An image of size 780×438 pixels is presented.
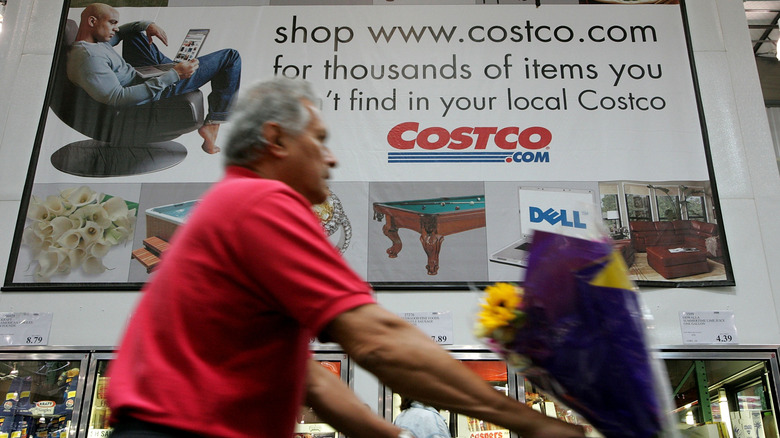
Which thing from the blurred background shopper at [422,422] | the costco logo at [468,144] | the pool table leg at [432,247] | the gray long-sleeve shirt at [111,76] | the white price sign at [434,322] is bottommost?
the blurred background shopper at [422,422]

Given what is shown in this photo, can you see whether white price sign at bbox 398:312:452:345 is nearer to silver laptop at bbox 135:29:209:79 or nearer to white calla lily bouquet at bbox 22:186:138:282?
white calla lily bouquet at bbox 22:186:138:282

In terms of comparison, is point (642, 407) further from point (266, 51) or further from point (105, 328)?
point (266, 51)

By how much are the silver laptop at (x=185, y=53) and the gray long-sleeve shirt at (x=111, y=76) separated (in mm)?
53

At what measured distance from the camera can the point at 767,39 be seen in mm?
10602

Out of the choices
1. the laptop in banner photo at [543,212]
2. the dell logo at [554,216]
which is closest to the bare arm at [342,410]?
the laptop in banner photo at [543,212]

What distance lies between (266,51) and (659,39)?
3.71 metres

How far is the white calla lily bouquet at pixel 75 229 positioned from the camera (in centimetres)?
557

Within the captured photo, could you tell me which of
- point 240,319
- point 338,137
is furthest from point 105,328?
point 240,319

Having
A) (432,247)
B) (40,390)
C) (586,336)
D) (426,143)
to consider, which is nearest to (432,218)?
(432,247)

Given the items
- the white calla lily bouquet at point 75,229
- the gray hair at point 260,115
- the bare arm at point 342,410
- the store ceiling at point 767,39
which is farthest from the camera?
the store ceiling at point 767,39

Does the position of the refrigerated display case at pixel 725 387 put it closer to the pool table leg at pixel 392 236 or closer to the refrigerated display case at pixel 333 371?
the pool table leg at pixel 392 236

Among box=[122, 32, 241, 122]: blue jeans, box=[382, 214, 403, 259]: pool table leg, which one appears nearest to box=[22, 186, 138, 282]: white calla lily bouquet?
box=[122, 32, 241, 122]: blue jeans

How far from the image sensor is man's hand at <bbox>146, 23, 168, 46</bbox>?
625cm

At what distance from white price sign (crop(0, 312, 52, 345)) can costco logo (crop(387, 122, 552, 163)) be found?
125 inches
